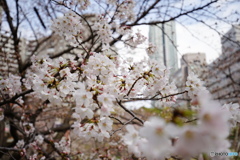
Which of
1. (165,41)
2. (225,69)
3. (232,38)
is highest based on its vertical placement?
(165,41)

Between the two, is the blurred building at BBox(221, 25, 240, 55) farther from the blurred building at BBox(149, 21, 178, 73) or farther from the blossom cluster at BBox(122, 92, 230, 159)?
the blossom cluster at BBox(122, 92, 230, 159)

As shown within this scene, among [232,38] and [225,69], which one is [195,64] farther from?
[225,69]

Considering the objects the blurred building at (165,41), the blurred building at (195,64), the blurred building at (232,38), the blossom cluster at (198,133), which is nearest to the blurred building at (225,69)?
the blurred building at (232,38)

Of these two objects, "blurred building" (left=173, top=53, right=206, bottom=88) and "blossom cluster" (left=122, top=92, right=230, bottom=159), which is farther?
"blurred building" (left=173, top=53, right=206, bottom=88)

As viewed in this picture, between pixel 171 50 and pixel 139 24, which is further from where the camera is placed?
pixel 171 50

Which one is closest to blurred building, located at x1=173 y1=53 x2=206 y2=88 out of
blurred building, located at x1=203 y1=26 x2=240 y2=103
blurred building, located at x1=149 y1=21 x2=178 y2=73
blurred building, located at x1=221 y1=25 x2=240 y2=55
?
blurred building, located at x1=203 y1=26 x2=240 y2=103

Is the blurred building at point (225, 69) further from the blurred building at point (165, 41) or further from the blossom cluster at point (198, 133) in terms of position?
the blossom cluster at point (198, 133)

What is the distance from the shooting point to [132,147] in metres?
1.14

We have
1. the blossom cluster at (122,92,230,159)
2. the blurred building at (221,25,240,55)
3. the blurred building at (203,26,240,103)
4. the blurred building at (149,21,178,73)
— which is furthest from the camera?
the blurred building at (203,26,240,103)

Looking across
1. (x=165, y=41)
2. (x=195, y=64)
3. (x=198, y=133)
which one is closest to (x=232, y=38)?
(x=195, y=64)

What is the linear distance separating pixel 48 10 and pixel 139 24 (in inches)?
134

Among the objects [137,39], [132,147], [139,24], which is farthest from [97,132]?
[139,24]

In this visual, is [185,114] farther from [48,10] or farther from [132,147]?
[48,10]

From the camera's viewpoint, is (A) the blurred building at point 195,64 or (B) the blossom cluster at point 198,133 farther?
(A) the blurred building at point 195,64
